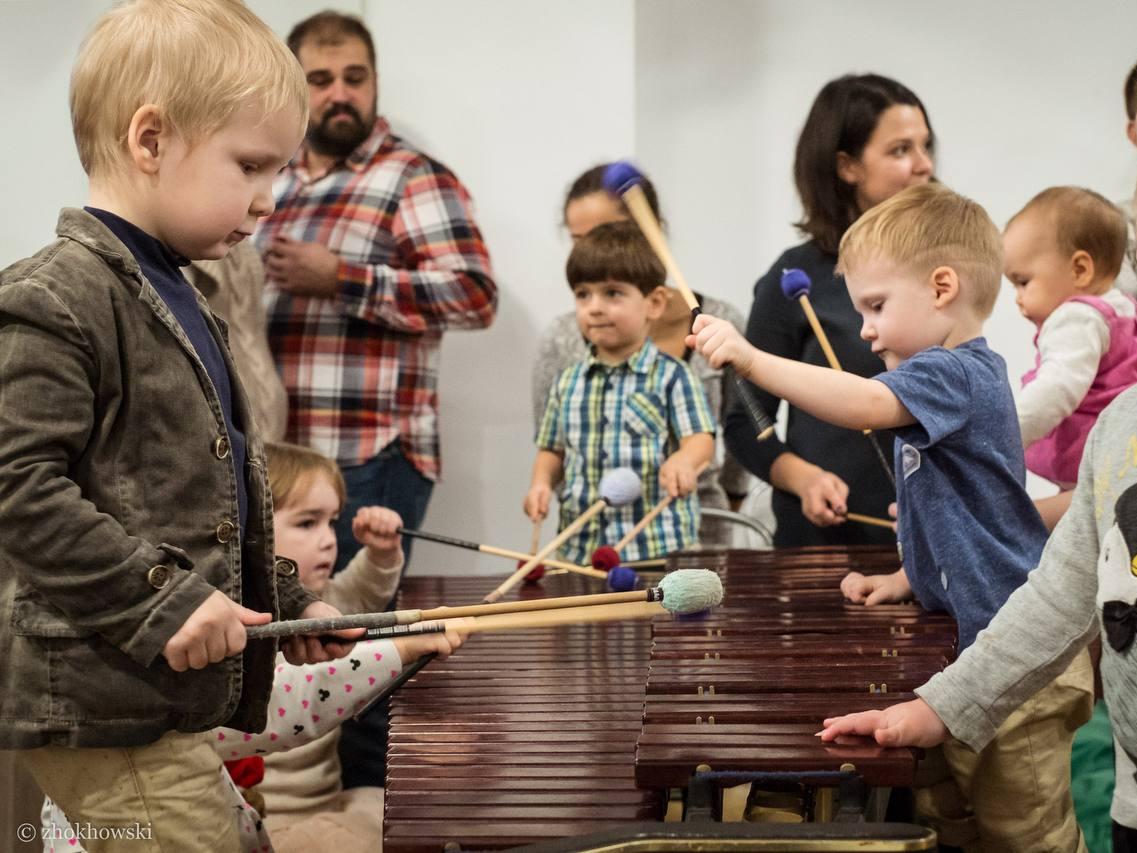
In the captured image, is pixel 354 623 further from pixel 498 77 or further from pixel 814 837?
pixel 498 77

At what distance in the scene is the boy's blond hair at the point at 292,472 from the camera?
281cm

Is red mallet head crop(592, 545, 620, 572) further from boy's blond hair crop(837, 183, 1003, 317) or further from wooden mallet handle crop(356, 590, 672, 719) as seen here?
boy's blond hair crop(837, 183, 1003, 317)

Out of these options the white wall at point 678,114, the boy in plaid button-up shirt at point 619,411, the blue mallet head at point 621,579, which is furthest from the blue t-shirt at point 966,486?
the white wall at point 678,114

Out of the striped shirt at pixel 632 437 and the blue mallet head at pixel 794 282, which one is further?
the striped shirt at pixel 632 437

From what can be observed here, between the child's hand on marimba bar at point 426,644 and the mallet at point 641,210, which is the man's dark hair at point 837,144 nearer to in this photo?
the mallet at point 641,210

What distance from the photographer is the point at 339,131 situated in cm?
425

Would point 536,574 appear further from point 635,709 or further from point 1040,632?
point 1040,632

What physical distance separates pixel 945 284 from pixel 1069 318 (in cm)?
88

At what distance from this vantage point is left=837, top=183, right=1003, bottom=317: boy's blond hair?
2.38 meters

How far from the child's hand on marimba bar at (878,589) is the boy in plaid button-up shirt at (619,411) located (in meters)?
1.06

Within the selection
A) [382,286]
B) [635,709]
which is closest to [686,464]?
[382,286]

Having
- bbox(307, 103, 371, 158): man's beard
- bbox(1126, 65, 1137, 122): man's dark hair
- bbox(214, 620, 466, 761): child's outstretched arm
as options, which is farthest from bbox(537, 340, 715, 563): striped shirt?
bbox(214, 620, 466, 761): child's outstretched arm

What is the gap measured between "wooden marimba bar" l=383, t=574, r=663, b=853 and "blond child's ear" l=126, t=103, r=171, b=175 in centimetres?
81

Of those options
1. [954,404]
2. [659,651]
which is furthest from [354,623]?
[954,404]
